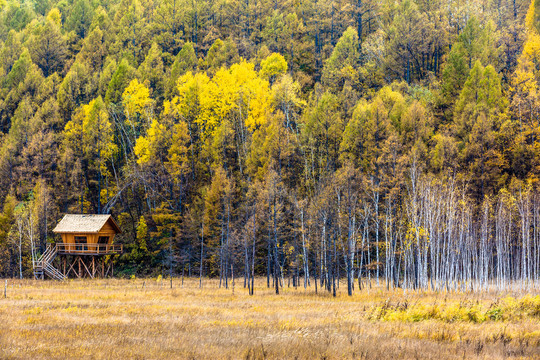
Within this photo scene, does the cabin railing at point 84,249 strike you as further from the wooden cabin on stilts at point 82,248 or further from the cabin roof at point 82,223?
the cabin roof at point 82,223

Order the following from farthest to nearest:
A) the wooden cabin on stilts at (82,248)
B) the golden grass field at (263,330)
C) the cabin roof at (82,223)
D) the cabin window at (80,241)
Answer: the cabin window at (80,241) → the cabin roof at (82,223) → the wooden cabin on stilts at (82,248) → the golden grass field at (263,330)

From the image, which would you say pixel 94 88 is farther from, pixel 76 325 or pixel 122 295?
pixel 76 325

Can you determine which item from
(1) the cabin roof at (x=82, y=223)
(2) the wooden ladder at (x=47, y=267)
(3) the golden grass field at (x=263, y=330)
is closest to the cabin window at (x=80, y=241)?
(1) the cabin roof at (x=82, y=223)

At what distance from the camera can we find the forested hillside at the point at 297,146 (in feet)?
131

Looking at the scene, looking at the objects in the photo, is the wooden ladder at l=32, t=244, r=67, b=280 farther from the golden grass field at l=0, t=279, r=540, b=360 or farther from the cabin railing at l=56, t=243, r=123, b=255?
the golden grass field at l=0, t=279, r=540, b=360

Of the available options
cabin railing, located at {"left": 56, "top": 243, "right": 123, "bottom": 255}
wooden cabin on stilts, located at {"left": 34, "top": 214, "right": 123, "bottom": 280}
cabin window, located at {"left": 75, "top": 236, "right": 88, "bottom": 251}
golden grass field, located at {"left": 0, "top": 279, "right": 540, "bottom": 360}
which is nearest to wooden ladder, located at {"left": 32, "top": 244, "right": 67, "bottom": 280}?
wooden cabin on stilts, located at {"left": 34, "top": 214, "right": 123, "bottom": 280}

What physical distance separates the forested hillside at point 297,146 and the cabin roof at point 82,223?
279 centimetres

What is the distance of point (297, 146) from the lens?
177 ft

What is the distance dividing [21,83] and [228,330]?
→ 2728 inches

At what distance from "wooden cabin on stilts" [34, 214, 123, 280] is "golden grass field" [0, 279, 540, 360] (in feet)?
77.9

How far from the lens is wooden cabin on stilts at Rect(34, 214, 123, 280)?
51.6m

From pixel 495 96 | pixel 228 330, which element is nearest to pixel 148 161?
pixel 495 96

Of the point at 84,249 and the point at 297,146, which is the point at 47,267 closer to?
the point at 84,249

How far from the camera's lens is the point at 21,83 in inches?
2950
